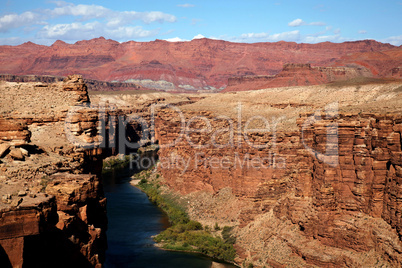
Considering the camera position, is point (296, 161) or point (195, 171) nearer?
point (296, 161)


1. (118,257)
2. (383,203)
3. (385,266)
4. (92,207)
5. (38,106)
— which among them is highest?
(38,106)

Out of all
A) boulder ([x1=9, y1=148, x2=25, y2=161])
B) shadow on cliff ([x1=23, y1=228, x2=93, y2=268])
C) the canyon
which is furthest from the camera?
boulder ([x1=9, y1=148, x2=25, y2=161])

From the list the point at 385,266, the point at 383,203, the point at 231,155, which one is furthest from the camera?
the point at 231,155

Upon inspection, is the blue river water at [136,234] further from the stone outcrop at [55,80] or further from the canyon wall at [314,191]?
the stone outcrop at [55,80]

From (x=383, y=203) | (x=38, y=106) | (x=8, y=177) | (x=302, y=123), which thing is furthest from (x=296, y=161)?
(x=8, y=177)

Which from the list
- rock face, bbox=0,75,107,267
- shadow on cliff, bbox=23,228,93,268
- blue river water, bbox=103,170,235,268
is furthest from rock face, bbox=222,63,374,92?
shadow on cliff, bbox=23,228,93,268

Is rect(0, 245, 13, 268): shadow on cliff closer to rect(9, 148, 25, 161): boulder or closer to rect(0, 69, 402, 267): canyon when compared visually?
rect(0, 69, 402, 267): canyon

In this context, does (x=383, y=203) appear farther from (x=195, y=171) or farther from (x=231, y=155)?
(x=195, y=171)

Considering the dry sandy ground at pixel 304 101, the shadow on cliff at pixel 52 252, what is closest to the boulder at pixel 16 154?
the shadow on cliff at pixel 52 252

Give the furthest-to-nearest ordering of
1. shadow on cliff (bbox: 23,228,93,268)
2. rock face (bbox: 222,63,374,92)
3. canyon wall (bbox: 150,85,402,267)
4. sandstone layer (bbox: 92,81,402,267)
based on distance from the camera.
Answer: rock face (bbox: 222,63,374,92) < sandstone layer (bbox: 92,81,402,267) < canyon wall (bbox: 150,85,402,267) < shadow on cliff (bbox: 23,228,93,268)
